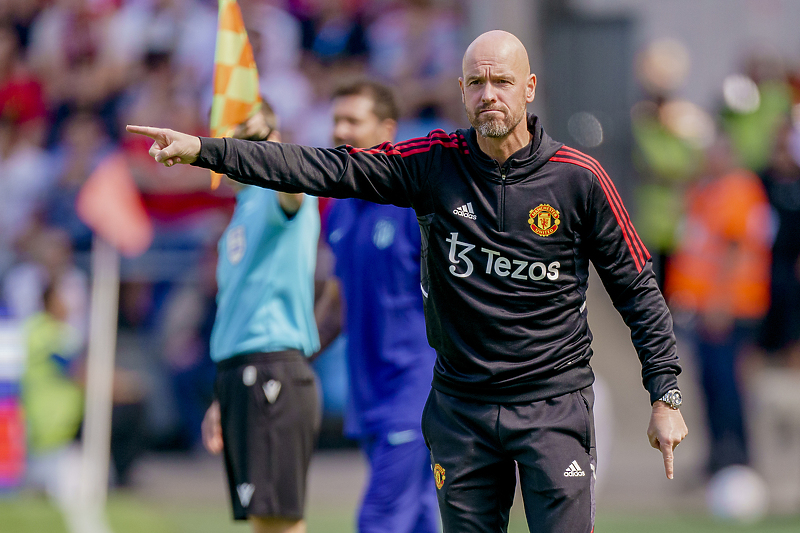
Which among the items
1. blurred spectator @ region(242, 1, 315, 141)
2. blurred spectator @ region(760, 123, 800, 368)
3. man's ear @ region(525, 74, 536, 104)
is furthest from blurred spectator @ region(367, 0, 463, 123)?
man's ear @ region(525, 74, 536, 104)

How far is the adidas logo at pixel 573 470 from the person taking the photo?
4039 mm

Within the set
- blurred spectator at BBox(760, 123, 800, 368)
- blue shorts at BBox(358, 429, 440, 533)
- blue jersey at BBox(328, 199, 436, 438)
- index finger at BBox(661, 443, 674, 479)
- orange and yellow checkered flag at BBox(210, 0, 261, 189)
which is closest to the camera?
index finger at BBox(661, 443, 674, 479)

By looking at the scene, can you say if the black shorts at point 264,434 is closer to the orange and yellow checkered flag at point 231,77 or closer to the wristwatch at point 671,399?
the orange and yellow checkered flag at point 231,77

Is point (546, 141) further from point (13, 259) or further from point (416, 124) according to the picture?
point (13, 259)

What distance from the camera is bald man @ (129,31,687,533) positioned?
4.05 metres

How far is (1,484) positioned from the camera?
9586 mm

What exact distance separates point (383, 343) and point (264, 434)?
0.84m

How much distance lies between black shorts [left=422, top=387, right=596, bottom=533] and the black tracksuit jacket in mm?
65

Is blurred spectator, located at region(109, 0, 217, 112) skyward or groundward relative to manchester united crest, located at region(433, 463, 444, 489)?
skyward

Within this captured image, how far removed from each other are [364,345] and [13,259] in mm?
6768

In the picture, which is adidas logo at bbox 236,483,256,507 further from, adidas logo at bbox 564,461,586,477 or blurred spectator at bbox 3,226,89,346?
blurred spectator at bbox 3,226,89,346

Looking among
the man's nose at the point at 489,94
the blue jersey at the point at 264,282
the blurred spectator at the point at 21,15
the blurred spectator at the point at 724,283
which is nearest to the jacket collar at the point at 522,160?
the man's nose at the point at 489,94

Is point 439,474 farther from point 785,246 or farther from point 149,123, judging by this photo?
point 149,123

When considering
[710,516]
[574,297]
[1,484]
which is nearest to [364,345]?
[574,297]
